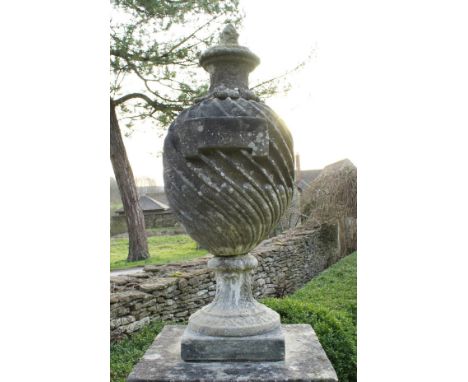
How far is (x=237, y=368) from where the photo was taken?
7.03 ft

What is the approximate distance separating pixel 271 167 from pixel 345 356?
2.76 metres

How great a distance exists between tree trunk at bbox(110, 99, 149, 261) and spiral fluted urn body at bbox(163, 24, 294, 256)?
9.32 meters

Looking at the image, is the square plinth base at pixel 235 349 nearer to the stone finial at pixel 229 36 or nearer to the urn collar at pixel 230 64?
the urn collar at pixel 230 64

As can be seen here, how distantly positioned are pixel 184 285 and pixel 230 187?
4.33 metres

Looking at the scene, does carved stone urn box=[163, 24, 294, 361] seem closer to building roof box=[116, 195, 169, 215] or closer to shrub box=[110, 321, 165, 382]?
shrub box=[110, 321, 165, 382]

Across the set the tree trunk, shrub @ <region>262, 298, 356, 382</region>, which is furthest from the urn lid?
the tree trunk

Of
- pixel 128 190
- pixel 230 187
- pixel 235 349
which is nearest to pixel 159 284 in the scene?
pixel 235 349

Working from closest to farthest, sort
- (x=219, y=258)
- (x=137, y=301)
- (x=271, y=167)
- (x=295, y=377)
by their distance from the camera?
(x=295, y=377) < (x=271, y=167) < (x=219, y=258) < (x=137, y=301)

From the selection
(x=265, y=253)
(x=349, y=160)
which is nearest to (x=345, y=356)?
(x=265, y=253)

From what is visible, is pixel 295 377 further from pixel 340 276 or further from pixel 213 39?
pixel 213 39

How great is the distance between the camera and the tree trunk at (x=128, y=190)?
11242mm

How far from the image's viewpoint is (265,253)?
8727 mm

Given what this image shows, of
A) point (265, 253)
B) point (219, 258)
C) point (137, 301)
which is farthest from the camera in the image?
point (265, 253)

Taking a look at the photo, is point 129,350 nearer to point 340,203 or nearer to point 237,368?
point 237,368
